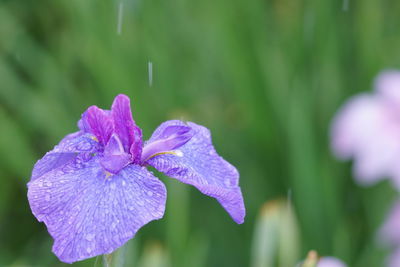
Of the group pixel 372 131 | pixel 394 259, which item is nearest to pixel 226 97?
pixel 372 131

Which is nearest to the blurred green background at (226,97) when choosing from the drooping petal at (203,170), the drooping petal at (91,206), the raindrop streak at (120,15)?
the raindrop streak at (120,15)

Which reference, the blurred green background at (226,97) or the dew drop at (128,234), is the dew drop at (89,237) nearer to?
the dew drop at (128,234)

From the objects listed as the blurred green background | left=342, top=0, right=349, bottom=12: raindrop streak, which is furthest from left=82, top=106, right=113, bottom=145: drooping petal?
left=342, top=0, right=349, bottom=12: raindrop streak

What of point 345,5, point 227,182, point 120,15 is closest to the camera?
point 227,182

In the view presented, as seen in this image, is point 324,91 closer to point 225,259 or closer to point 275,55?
point 275,55

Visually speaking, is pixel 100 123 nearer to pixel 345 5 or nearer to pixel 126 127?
pixel 126 127

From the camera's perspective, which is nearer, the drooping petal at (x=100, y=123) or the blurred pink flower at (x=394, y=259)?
the drooping petal at (x=100, y=123)

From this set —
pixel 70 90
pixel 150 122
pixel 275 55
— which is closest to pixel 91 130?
pixel 150 122
